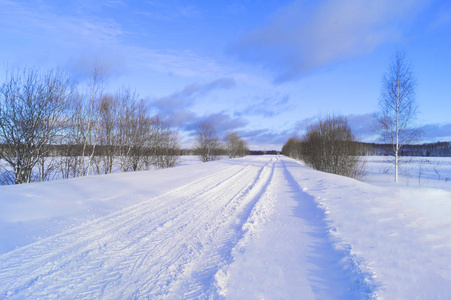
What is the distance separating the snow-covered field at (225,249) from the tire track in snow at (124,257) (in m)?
0.02

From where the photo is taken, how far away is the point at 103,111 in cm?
1705

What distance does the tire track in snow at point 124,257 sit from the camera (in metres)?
2.51

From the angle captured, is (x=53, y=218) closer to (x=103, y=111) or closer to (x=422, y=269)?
(x=422, y=269)

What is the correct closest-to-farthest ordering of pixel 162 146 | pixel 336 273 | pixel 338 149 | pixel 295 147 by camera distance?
pixel 336 273 < pixel 338 149 < pixel 162 146 < pixel 295 147

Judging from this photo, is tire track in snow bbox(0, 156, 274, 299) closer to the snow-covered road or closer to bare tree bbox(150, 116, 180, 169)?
the snow-covered road

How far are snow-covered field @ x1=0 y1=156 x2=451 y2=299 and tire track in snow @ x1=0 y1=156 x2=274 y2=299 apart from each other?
2cm

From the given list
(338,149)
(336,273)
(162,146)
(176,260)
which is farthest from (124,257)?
(162,146)

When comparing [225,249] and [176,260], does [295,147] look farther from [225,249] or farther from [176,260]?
[176,260]

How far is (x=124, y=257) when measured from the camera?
3.25 meters

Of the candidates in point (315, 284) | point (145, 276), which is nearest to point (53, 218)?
point (145, 276)

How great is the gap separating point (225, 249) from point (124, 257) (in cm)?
168

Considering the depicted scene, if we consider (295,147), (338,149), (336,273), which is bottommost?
(336,273)

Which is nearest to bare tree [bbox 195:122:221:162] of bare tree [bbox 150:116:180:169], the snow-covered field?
bare tree [bbox 150:116:180:169]

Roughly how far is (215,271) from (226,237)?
1242 millimetres
